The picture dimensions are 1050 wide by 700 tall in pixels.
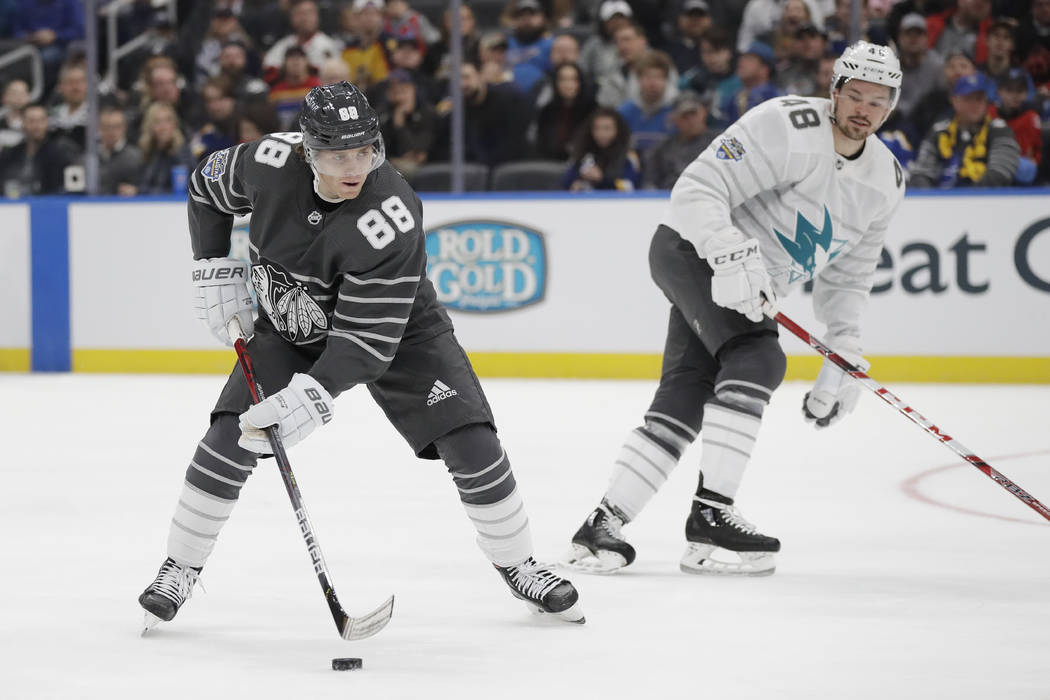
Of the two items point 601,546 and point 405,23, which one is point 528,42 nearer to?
point 405,23

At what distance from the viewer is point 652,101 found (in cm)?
772

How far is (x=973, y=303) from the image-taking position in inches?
276

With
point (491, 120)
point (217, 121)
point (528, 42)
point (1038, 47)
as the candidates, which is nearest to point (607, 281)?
point (491, 120)

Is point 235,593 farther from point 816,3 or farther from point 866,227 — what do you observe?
point 816,3

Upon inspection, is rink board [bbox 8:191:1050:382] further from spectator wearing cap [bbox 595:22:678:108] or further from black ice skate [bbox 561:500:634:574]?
black ice skate [bbox 561:500:634:574]

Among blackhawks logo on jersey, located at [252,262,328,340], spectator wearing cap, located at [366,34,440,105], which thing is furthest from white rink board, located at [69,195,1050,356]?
blackhawks logo on jersey, located at [252,262,328,340]

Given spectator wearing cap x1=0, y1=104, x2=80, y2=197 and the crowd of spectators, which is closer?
the crowd of spectators

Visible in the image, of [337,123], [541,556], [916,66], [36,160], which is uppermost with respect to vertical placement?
[337,123]

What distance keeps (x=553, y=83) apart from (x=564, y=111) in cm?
17

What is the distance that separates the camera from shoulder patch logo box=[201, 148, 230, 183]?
2.93 metres

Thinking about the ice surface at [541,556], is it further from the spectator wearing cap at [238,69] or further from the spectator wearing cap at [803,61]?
the spectator wearing cap at [238,69]

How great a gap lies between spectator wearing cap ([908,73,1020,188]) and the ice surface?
1.71 metres

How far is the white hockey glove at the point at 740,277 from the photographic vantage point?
3.26 metres

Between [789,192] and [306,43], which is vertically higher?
[789,192]
